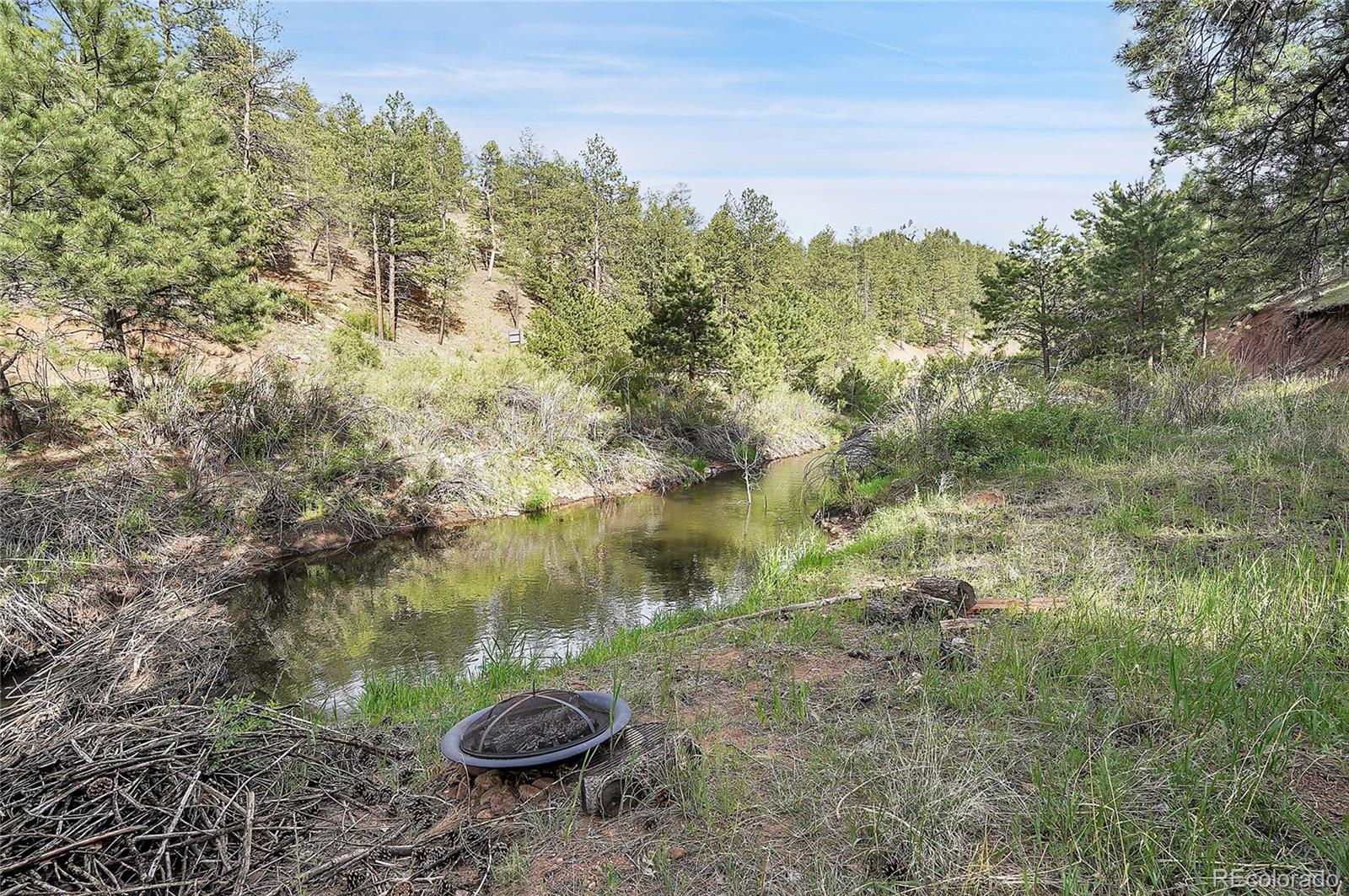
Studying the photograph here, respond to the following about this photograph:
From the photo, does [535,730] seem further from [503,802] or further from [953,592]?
[953,592]

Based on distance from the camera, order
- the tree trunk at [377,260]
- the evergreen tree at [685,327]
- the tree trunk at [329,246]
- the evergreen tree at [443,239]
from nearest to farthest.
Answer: the evergreen tree at [685,327], the tree trunk at [377,260], the evergreen tree at [443,239], the tree trunk at [329,246]

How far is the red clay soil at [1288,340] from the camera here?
1530cm

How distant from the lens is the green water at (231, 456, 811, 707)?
25.1 ft

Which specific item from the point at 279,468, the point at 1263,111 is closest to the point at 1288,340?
the point at 1263,111

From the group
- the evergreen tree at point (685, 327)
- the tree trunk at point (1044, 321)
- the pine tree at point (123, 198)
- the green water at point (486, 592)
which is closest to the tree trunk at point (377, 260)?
the pine tree at point (123, 198)

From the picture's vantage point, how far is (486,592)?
1005 centimetres

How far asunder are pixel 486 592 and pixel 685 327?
660 inches

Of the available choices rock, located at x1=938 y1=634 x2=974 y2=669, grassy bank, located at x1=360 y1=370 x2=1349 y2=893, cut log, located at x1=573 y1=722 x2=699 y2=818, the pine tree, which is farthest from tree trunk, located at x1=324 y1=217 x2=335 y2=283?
rock, located at x1=938 y1=634 x2=974 y2=669

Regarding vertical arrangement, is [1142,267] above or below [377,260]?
below

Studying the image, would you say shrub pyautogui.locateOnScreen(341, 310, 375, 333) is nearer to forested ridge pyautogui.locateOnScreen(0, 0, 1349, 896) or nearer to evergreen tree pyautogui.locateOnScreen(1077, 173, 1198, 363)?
forested ridge pyautogui.locateOnScreen(0, 0, 1349, 896)

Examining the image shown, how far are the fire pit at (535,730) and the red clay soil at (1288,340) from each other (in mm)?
17401

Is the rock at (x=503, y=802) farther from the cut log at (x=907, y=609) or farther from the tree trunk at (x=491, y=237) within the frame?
the tree trunk at (x=491, y=237)
